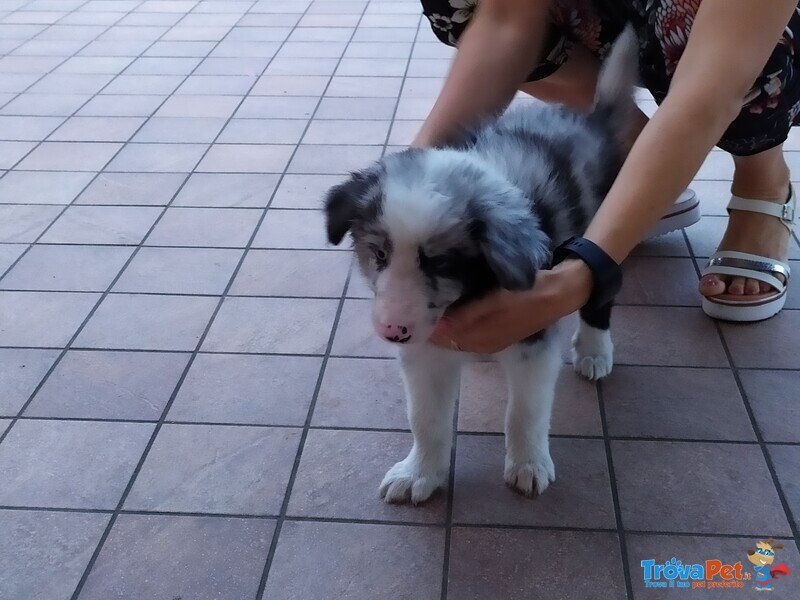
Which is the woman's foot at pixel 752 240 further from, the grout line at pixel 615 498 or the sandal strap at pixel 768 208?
the grout line at pixel 615 498

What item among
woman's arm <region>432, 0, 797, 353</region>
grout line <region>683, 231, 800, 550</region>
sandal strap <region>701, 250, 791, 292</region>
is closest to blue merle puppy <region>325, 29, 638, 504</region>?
woman's arm <region>432, 0, 797, 353</region>

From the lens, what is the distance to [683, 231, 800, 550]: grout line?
4.70 ft

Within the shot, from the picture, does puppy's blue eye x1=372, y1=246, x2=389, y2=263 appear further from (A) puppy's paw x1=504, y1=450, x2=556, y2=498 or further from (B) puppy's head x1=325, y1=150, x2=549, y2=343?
(A) puppy's paw x1=504, y1=450, x2=556, y2=498

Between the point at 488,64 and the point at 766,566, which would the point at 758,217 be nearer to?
the point at 488,64

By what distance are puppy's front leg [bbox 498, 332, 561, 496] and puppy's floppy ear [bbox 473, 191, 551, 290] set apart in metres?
0.26

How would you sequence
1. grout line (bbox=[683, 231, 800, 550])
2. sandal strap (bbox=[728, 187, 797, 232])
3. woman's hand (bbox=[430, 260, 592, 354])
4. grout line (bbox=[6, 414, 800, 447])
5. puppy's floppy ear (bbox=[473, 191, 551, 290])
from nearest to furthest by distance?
puppy's floppy ear (bbox=[473, 191, 551, 290])
woman's hand (bbox=[430, 260, 592, 354])
grout line (bbox=[683, 231, 800, 550])
grout line (bbox=[6, 414, 800, 447])
sandal strap (bbox=[728, 187, 797, 232])

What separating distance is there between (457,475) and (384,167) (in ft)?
2.23

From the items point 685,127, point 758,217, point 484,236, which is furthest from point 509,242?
point 758,217

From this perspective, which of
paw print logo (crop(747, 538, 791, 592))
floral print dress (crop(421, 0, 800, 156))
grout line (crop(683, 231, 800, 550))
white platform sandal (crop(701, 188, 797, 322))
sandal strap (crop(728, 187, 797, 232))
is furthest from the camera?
sandal strap (crop(728, 187, 797, 232))

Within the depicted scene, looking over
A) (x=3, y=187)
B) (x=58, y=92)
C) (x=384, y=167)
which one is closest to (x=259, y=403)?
(x=384, y=167)

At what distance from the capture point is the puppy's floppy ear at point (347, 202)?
1233 mm

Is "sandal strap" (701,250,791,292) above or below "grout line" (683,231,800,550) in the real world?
above

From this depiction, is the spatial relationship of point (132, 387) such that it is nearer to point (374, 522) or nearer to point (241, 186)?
point (374, 522)

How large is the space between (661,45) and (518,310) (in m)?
0.95
